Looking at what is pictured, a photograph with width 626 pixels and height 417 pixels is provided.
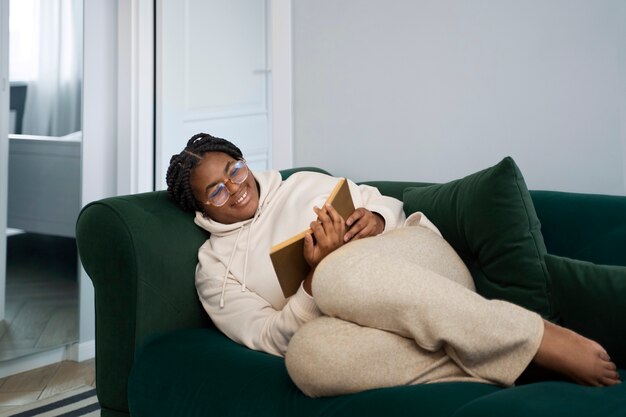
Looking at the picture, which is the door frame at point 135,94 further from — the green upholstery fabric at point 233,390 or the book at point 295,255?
the book at point 295,255

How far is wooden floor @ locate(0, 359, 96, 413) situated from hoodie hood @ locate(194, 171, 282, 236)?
1.26 meters

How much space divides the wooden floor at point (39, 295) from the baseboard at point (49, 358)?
0.04 m

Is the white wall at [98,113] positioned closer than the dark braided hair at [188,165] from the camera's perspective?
No

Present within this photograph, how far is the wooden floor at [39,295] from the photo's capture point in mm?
3211

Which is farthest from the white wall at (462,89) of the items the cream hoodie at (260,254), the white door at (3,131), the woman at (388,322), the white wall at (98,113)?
the white door at (3,131)

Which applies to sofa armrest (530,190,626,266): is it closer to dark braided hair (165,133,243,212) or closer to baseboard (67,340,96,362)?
dark braided hair (165,133,243,212)

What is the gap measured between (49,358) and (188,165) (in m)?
1.74

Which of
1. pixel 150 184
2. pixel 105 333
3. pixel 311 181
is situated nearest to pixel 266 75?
pixel 150 184

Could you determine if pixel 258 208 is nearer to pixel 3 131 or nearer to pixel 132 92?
pixel 3 131

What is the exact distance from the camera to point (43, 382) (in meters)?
3.16

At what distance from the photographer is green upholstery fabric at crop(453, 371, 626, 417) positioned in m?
1.29

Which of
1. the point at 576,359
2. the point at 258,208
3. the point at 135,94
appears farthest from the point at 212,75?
the point at 576,359

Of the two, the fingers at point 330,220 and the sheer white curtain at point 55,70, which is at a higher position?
the sheer white curtain at point 55,70

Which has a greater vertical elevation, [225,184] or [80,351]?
[225,184]
